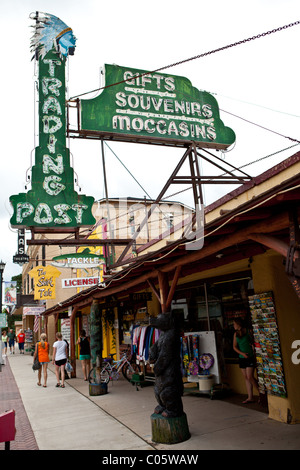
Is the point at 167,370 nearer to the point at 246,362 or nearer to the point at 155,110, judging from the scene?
the point at 246,362

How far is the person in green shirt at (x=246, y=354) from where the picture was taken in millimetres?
7160

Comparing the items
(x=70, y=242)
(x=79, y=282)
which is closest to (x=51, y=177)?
(x=70, y=242)

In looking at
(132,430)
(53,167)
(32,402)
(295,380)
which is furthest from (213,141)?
(32,402)

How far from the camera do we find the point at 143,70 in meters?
10.2

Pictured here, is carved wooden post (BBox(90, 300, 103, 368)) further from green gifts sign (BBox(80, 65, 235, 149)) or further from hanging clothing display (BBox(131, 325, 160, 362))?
green gifts sign (BBox(80, 65, 235, 149))

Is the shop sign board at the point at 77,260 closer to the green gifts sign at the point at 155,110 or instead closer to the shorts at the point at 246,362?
the green gifts sign at the point at 155,110

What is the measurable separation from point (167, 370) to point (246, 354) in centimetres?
216

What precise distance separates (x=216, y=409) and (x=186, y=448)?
218 centimetres

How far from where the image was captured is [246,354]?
7145 millimetres

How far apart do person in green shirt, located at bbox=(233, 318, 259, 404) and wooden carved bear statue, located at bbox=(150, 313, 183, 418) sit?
6.27 feet

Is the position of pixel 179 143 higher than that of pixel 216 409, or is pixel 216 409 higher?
pixel 179 143

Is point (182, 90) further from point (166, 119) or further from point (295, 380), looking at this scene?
point (295, 380)

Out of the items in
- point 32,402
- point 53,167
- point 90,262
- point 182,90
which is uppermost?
point 182,90
